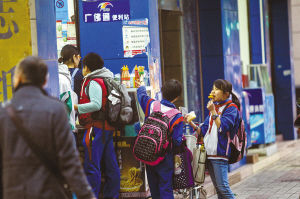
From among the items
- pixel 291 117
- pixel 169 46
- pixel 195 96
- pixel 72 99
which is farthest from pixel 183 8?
pixel 291 117

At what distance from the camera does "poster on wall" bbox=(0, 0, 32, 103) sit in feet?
18.5

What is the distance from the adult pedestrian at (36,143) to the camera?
12.4 feet

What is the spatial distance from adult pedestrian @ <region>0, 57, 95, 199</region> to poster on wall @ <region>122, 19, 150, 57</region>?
448 cm

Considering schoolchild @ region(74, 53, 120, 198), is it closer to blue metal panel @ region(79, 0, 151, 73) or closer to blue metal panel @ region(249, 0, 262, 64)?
blue metal panel @ region(79, 0, 151, 73)

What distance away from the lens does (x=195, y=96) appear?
11.5 metres

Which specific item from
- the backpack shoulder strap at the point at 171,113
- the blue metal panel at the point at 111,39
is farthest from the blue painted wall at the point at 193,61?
the backpack shoulder strap at the point at 171,113

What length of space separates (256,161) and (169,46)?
3070 millimetres

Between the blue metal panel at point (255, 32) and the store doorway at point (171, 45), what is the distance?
4086 millimetres

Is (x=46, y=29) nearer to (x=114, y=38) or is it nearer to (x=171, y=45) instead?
(x=114, y=38)

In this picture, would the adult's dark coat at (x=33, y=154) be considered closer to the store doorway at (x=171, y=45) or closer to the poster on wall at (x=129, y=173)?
the poster on wall at (x=129, y=173)

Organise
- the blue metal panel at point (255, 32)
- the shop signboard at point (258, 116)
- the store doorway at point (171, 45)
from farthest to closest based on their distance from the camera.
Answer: the blue metal panel at point (255, 32)
the shop signboard at point (258, 116)
the store doorway at point (171, 45)

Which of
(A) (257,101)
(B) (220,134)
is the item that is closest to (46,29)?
(B) (220,134)

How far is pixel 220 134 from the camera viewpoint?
6852 millimetres

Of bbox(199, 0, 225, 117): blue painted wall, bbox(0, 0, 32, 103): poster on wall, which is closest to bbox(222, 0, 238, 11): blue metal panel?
bbox(199, 0, 225, 117): blue painted wall
